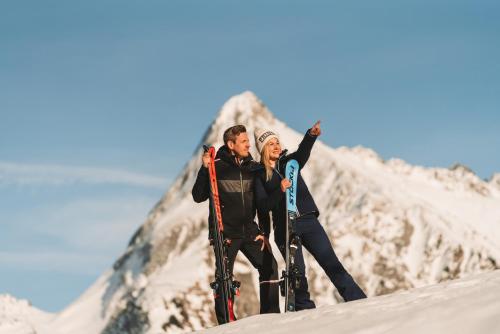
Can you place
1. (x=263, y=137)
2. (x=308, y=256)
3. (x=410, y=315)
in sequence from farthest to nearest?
1. (x=308, y=256)
2. (x=263, y=137)
3. (x=410, y=315)

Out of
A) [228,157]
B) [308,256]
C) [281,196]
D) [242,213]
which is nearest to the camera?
[281,196]

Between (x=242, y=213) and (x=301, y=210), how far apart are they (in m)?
0.93

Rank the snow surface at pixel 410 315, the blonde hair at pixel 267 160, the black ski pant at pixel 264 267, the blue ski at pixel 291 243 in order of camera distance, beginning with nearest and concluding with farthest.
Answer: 1. the snow surface at pixel 410 315
2. the blue ski at pixel 291 243
3. the blonde hair at pixel 267 160
4. the black ski pant at pixel 264 267

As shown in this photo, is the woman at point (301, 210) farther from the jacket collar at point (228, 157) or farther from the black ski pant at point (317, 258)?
the jacket collar at point (228, 157)

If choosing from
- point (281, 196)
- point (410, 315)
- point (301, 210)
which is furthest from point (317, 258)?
point (410, 315)

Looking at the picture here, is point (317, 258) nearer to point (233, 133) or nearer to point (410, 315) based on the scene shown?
point (233, 133)

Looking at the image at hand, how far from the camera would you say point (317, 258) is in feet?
49.0

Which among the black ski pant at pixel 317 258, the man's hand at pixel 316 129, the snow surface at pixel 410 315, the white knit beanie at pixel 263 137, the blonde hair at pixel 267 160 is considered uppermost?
the white knit beanie at pixel 263 137

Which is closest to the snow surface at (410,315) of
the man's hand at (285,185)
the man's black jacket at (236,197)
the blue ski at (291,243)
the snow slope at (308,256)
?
the blue ski at (291,243)

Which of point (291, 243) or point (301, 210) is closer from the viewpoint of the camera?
point (291, 243)

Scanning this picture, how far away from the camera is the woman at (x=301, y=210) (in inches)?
582

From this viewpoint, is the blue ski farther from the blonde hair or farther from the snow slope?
the snow slope

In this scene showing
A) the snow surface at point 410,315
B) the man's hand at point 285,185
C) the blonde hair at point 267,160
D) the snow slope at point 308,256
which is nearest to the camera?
the snow surface at point 410,315

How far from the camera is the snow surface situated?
34.1 ft
